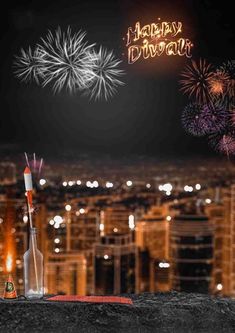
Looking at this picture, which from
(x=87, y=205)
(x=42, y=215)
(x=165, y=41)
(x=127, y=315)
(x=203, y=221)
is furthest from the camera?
(x=203, y=221)

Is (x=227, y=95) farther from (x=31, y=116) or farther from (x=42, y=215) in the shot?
(x=42, y=215)

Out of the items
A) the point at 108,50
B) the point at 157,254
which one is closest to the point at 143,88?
the point at 108,50

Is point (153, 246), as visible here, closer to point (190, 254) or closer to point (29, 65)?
Result: point (190, 254)

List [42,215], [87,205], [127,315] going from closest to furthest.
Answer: [127,315], [42,215], [87,205]

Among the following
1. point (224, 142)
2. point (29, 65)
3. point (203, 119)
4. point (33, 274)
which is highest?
point (29, 65)

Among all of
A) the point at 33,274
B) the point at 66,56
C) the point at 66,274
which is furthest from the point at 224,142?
the point at 66,274

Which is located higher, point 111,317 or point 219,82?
point 219,82
